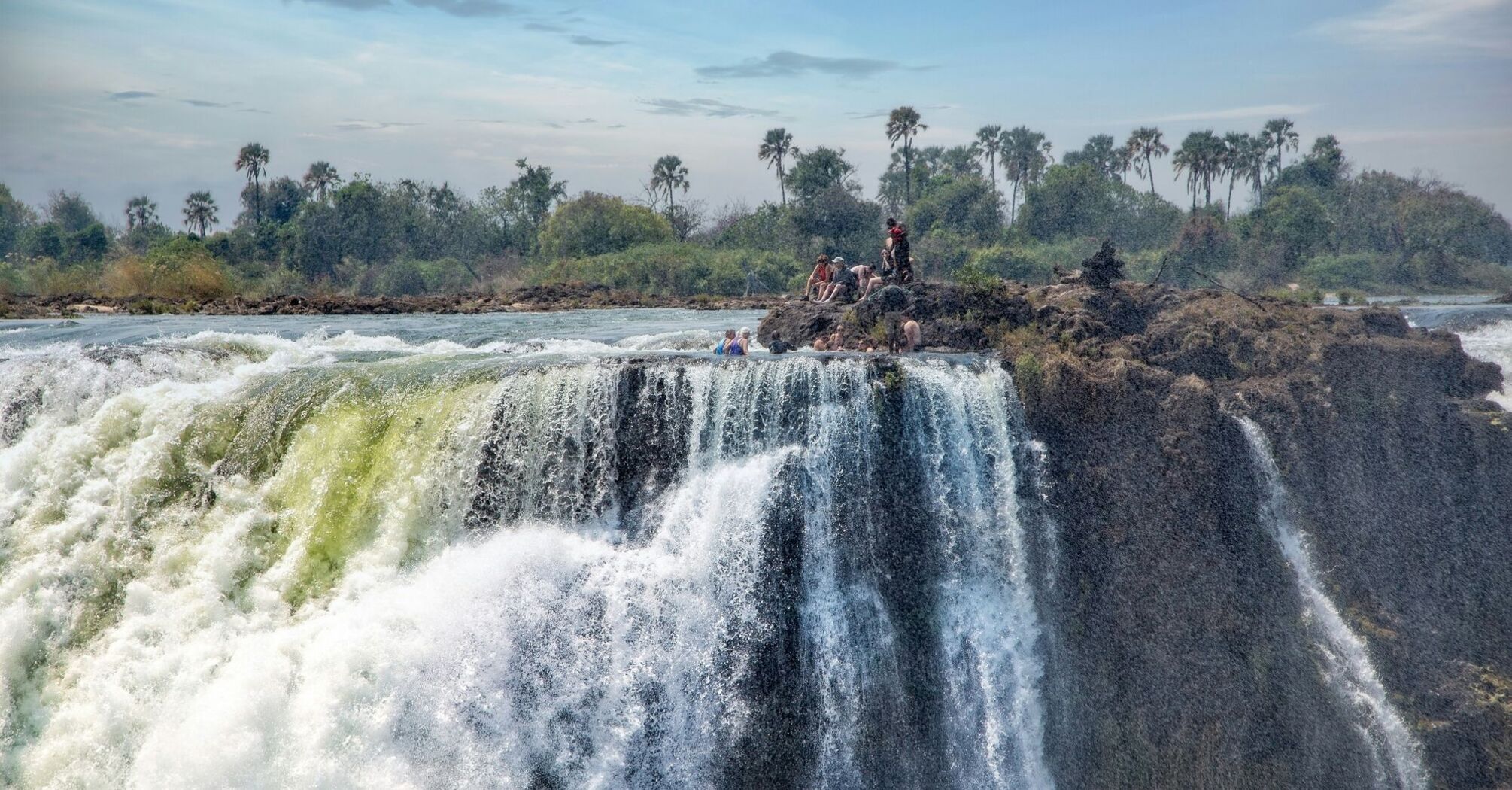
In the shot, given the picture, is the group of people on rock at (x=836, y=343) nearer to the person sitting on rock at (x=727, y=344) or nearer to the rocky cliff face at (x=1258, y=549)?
the person sitting on rock at (x=727, y=344)

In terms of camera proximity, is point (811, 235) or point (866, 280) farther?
point (811, 235)

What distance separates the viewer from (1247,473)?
1095 cm

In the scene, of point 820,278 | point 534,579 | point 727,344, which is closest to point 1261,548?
point 727,344

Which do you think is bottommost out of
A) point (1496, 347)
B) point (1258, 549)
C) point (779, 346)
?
point (1258, 549)

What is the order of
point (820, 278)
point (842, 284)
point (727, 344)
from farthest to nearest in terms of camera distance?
point (820, 278)
point (842, 284)
point (727, 344)

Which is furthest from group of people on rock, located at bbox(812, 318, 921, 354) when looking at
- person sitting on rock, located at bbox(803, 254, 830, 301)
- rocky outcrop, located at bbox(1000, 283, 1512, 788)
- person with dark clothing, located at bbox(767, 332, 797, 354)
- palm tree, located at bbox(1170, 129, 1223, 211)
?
palm tree, located at bbox(1170, 129, 1223, 211)

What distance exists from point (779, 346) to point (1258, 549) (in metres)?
6.25

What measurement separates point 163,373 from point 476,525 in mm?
4910

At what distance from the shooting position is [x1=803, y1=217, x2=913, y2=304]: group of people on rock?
52.9 feet

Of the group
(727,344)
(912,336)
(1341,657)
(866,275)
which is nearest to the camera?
(1341,657)

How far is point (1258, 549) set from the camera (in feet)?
34.7

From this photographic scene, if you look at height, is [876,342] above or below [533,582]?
above

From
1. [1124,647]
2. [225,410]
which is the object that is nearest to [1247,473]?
[1124,647]

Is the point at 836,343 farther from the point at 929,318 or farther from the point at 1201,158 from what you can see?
the point at 1201,158
